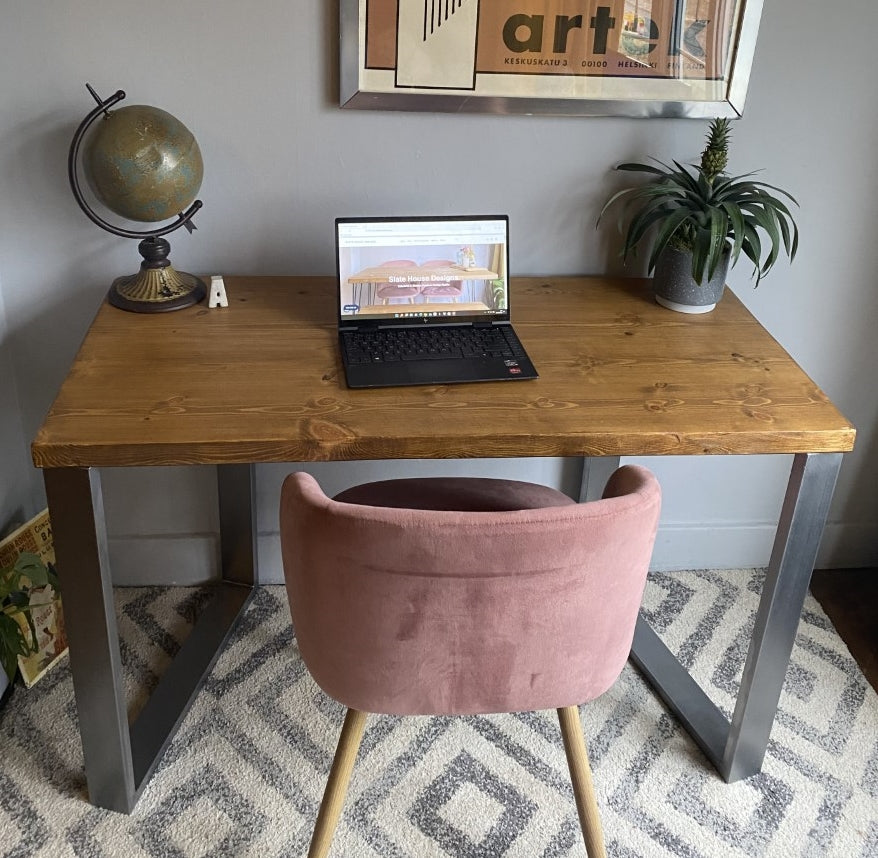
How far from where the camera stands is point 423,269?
160cm

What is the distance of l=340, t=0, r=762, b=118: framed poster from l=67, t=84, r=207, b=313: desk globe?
324mm

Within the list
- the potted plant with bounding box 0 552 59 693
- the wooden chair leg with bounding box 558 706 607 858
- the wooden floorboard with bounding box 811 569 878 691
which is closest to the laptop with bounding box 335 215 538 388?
the wooden chair leg with bounding box 558 706 607 858

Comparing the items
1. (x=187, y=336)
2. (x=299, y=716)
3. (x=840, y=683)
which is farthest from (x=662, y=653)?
(x=187, y=336)

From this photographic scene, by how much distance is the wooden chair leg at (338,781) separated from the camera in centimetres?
136

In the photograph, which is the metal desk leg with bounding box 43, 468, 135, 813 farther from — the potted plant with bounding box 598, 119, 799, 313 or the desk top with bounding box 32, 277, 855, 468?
the potted plant with bounding box 598, 119, 799, 313

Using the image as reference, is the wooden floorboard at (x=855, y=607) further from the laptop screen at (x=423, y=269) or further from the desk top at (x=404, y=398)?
the laptop screen at (x=423, y=269)

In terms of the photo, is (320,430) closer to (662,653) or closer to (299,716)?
(299,716)

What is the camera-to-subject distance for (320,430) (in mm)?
1306

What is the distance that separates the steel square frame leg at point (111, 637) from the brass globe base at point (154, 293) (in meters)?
0.41

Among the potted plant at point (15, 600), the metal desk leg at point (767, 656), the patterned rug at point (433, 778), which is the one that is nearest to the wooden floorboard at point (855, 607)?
the patterned rug at point (433, 778)

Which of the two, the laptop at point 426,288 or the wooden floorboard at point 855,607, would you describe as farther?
the wooden floorboard at point 855,607

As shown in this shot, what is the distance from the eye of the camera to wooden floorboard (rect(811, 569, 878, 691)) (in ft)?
6.69

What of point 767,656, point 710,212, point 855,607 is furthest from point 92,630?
point 855,607

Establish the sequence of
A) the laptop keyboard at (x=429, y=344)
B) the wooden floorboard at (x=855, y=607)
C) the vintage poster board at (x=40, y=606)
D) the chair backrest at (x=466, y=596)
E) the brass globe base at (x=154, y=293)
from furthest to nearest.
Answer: the wooden floorboard at (x=855, y=607) < the vintage poster board at (x=40, y=606) < the brass globe base at (x=154, y=293) < the laptop keyboard at (x=429, y=344) < the chair backrest at (x=466, y=596)
